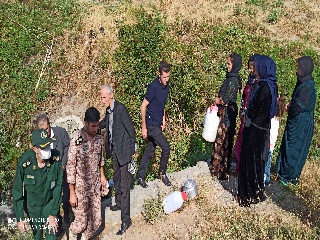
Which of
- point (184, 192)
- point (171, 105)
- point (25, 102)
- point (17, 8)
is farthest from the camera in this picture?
point (17, 8)

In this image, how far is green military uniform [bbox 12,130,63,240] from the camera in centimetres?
401

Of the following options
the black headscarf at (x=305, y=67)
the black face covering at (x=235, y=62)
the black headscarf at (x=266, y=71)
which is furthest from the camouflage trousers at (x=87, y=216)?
the black headscarf at (x=305, y=67)

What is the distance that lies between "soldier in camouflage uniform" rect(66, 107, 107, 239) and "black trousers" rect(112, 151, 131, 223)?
251 millimetres

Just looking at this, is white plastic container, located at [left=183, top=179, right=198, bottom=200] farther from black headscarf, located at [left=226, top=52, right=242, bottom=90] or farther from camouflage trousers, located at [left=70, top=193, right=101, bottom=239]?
black headscarf, located at [left=226, top=52, right=242, bottom=90]

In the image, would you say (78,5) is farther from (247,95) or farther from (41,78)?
(247,95)

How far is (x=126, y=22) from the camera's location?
36.0ft

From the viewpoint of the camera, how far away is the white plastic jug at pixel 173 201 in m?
5.31

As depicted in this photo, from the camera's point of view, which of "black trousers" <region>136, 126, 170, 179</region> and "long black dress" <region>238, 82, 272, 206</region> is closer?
"long black dress" <region>238, 82, 272, 206</region>

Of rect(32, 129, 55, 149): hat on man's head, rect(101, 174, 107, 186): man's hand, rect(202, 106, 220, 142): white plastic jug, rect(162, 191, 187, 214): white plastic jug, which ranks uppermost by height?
rect(32, 129, 55, 149): hat on man's head

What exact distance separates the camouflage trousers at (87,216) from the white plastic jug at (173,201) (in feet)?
3.19

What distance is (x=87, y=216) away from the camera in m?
4.70

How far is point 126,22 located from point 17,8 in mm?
3311

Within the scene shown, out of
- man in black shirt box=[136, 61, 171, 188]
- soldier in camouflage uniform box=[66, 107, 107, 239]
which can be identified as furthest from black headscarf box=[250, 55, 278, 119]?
soldier in camouflage uniform box=[66, 107, 107, 239]

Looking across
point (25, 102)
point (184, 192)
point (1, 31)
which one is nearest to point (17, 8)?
point (1, 31)
